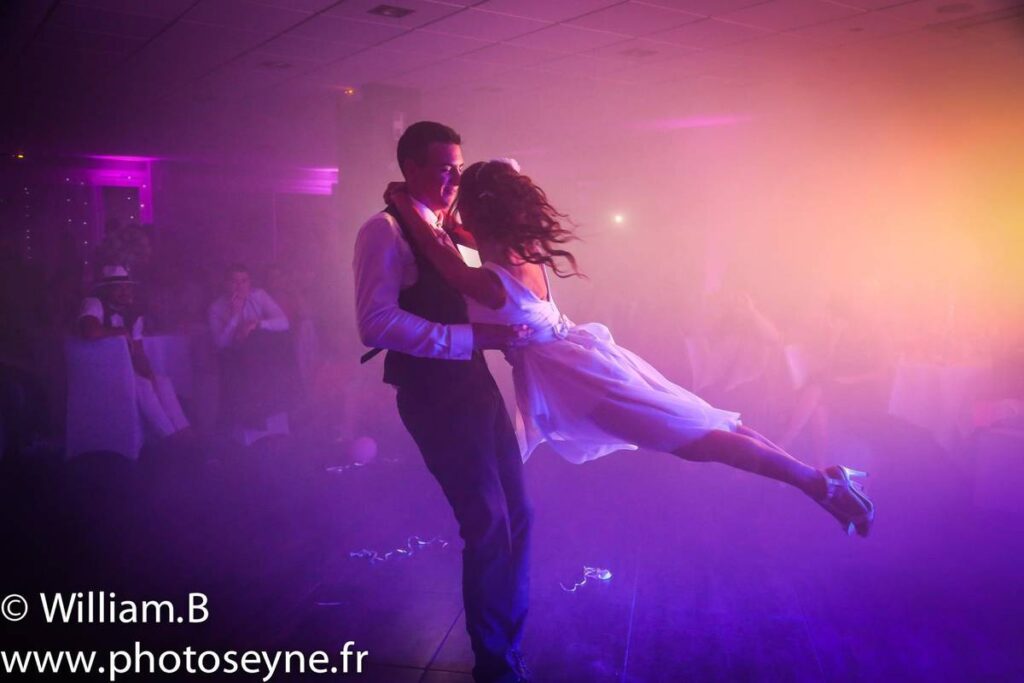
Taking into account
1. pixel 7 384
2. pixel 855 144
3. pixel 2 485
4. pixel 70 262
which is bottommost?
pixel 2 485

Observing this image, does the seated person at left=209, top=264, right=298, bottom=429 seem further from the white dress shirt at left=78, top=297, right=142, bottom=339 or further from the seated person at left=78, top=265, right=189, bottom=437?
the white dress shirt at left=78, top=297, right=142, bottom=339

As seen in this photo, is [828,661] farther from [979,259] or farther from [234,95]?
[234,95]

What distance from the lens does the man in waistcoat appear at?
2240 millimetres

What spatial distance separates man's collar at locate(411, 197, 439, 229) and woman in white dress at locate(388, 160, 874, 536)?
0.03 meters

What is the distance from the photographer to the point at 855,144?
7.73 m

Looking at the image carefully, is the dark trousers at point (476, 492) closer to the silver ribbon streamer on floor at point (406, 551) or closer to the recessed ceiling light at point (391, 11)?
the silver ribbon streamer on floor at point (406, 551)

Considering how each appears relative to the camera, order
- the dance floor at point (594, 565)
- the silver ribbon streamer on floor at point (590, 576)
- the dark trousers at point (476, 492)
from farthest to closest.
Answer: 1. the silver ribbon streamer on floor at point (590, 576)
2. the dance floor at point (594, 565)
3. the dark trousers at point (476, 492)

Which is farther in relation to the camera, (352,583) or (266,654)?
(352,583)

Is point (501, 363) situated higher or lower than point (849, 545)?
higher

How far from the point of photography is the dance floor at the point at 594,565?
2715mm

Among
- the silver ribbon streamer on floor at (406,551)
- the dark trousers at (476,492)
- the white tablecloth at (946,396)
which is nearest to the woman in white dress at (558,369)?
the dark trousers at (476,492)

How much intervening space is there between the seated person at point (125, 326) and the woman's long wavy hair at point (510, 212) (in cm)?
382

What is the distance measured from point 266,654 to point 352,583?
65cm

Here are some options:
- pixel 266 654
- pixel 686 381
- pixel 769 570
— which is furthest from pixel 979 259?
pixel 266 654
